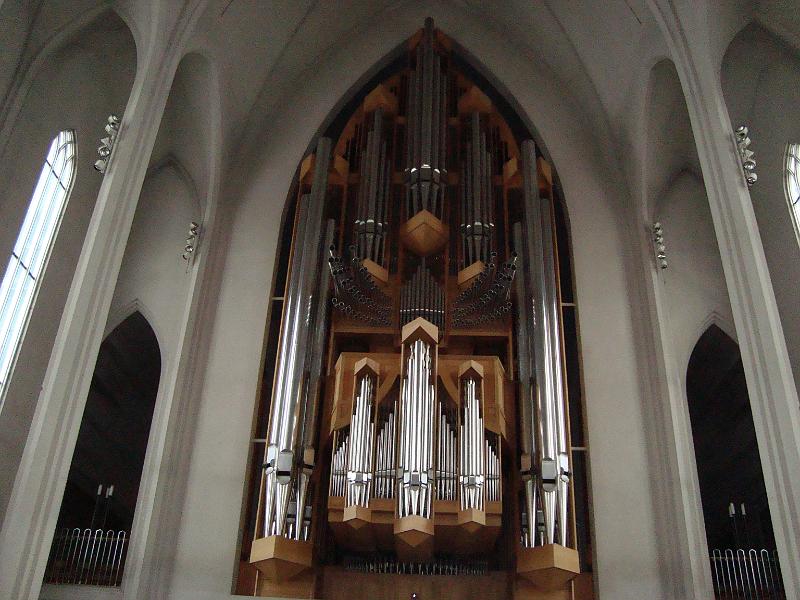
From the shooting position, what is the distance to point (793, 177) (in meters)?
10.8

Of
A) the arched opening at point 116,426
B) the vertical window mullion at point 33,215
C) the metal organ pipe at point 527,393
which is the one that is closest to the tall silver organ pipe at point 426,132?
the metal organ pipe at point 527,393

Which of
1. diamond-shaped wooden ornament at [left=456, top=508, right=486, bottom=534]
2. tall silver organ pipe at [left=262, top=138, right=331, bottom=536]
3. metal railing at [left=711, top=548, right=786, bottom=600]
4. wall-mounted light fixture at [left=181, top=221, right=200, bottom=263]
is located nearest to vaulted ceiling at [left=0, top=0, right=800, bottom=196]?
wall-mounted light fixture at [left=181, top=221, right=200, bottom=263]

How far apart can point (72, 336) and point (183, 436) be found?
9.68ft

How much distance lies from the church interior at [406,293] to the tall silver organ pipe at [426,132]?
53mm

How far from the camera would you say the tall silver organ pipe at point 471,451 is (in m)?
9.40

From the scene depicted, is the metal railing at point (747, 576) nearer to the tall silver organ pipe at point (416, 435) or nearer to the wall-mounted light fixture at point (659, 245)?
the tall silver organ pipe at point (416, 435)

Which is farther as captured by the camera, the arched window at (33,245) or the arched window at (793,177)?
the arched window at (793,177)

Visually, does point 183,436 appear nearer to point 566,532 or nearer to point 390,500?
point 390,500

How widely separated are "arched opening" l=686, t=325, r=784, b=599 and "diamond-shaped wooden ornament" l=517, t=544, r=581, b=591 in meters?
4.57

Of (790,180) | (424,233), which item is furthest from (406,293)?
(790,180)

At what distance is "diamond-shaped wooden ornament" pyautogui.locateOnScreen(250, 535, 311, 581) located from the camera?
360 inches

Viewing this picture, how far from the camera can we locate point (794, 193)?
10.6m

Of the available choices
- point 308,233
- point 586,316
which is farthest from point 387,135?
point 586,316

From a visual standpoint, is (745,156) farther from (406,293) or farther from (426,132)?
(426,132)
